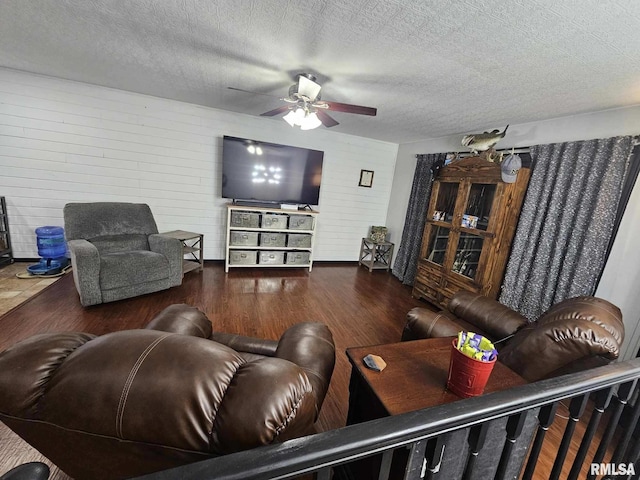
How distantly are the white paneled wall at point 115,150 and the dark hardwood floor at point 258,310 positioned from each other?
3.14ft

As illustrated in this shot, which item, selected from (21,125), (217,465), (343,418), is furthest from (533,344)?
(21,125)

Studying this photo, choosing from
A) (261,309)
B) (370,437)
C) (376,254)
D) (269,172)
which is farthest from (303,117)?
(376,254)

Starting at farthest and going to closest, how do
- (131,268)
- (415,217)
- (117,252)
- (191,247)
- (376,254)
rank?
(376,254), (415,217), (191,247), (117,252), (131,268)

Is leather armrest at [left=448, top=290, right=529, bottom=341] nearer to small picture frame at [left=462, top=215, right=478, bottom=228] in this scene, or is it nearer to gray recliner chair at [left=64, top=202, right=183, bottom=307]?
small picture frame at [left=462, top=215, right=478, bottom=228]

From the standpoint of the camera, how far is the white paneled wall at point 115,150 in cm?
321

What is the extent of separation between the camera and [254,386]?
1.99 feet

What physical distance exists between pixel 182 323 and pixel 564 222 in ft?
10.1

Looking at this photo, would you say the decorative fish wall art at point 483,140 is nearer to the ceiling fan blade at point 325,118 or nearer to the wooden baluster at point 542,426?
→ the ceiling fan blade at point 325,118

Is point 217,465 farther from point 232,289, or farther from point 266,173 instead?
point 266,173

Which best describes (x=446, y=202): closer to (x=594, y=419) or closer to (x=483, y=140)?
(x=483, y=140)

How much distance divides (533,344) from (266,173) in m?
3.60

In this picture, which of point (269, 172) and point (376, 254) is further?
point (376, 254)

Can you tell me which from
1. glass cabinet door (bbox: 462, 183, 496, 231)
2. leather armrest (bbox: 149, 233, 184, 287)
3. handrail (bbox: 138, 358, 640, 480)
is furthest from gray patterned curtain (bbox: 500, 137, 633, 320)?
leather armrest (bbox: 149, 233, 184, 287)

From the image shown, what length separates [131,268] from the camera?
2.76 meters
